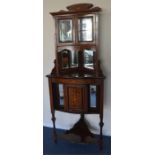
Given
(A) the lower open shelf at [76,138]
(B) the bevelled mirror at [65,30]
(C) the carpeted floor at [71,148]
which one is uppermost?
(B) the bevelled mirror at [65,30]

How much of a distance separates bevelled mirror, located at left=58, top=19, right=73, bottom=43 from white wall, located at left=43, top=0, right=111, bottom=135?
0.27 metres

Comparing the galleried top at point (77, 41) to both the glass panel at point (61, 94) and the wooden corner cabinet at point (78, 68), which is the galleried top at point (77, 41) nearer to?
the wooden corner cabinet at point (78, 68)

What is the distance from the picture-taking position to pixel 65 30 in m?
3.09

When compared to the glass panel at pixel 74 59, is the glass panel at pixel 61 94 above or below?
below

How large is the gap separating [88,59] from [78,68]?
195 millimetres

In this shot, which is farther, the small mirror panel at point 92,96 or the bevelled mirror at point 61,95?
the bevelled mirror at point 61,95

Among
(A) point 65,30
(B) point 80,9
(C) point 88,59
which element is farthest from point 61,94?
(B) point 80,9

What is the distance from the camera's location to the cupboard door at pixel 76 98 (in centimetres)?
275

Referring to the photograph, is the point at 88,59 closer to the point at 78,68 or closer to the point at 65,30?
the point at 78,68

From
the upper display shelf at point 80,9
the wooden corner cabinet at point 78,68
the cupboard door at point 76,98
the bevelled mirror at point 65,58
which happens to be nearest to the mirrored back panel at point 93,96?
the wooden corner cabinet at point 78,68
